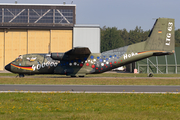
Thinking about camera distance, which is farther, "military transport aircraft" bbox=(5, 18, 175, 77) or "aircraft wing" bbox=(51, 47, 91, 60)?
"military transport aircraft" bbox=(5, 18, 175, 77)

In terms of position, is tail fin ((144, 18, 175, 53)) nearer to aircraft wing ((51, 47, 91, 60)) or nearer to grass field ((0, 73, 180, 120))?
aircraft wing ((51, 47, 91, 60))

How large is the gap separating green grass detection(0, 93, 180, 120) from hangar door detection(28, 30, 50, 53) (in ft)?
135

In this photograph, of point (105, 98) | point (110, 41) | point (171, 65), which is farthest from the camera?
point (110, 41)

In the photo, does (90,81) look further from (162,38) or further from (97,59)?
(162,38)

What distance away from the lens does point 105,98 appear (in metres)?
14.0

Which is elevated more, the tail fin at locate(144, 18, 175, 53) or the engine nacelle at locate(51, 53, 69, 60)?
the tail fin at locate(144, 18, 175, 53)

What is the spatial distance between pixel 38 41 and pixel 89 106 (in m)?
46.1

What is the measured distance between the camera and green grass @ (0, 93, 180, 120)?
384 inches

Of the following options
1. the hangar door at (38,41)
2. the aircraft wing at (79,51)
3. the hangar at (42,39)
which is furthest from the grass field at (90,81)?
the hangar door at (38,41)

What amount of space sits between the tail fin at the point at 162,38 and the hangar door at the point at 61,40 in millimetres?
27395

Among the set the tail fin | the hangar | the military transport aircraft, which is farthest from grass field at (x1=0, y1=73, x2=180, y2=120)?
the hangar

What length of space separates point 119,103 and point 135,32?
15108 centimetres

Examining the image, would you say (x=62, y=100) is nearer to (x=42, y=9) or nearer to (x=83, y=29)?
(x=83, y=29)

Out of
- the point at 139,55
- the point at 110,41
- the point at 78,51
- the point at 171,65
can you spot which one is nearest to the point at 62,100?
the point at 78,51
